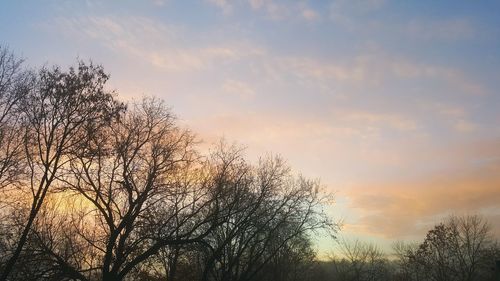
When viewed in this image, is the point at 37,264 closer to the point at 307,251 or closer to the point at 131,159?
the point at 131,159

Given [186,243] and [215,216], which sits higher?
[215,216]

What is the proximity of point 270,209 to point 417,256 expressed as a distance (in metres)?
46.8

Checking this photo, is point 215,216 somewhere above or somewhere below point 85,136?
below

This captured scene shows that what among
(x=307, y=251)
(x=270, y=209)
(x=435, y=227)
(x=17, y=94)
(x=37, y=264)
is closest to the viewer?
(x=17, y=94)

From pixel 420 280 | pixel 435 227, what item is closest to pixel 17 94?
pixel 435 227

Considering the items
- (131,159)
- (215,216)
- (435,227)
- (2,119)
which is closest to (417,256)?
(435,227)

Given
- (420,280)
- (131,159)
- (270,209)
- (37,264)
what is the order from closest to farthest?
(37,264) → (131,159) → (270,209) → (420,280)

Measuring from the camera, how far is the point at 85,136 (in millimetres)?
22094

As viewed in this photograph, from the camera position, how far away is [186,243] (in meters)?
26.8

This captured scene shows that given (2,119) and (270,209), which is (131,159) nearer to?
(2,119)

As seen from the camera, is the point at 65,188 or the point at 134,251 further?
the point at 134,251

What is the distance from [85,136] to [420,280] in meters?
70.6

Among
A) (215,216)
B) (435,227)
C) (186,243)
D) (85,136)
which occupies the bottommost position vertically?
(186,243)

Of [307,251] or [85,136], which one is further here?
[307,251]
